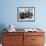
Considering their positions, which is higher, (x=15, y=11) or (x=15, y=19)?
(x=15, y=11)

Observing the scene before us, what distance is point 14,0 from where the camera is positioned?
4215 millimetres

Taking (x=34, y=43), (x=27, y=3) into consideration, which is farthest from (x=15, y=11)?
(x=34, y=43)

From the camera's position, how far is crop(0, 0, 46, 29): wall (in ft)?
13.9

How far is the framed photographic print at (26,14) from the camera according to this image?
13.9 feet

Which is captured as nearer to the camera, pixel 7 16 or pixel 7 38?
pixel 7 38

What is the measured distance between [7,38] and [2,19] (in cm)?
78

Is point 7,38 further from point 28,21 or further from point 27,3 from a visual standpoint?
point 27,3

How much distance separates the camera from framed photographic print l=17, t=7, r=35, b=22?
423 centimetres

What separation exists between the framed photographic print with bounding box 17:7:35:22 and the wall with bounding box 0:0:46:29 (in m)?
0.10

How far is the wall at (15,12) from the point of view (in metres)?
4.22

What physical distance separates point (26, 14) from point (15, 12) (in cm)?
37

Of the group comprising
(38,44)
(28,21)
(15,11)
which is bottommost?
(38,44)

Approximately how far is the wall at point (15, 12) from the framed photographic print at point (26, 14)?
10 centimetres

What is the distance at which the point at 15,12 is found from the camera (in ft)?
13.9
